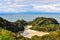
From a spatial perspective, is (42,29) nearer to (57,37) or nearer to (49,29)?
(49,29)

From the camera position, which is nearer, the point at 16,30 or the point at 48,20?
the point at 16,30

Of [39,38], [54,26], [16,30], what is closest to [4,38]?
[39,38]

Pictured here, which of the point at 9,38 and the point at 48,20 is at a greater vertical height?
the point at 9,38

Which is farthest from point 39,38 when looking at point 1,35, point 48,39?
point 1,35

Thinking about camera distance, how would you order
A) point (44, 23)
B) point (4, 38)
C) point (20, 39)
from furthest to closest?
point (44, 23) → point (20, 39) → point (4, 38)

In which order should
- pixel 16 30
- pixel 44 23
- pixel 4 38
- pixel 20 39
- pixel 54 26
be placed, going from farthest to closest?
pixel 44 23 < pixel 54 26 < pixel 16 30 < pixel 20 39 < pixel 4 38

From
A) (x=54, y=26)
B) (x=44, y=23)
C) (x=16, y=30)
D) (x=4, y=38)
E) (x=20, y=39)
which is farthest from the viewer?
(x=44, y=23)

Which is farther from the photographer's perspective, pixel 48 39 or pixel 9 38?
pixel 48 39

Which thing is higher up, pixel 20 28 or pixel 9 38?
pixel 9 38

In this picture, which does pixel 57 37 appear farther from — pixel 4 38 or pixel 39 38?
pixel 4 38
